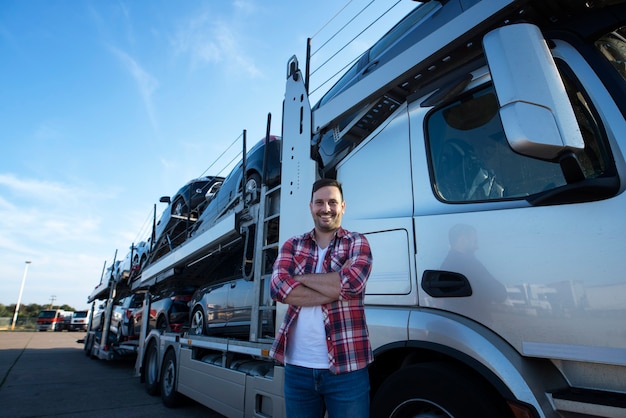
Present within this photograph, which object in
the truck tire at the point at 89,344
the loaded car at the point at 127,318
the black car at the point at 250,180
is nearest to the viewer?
the black car at the point at 250,180

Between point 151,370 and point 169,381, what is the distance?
3.26 feet

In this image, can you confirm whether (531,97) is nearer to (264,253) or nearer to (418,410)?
(418,410)

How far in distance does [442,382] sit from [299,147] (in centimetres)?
199

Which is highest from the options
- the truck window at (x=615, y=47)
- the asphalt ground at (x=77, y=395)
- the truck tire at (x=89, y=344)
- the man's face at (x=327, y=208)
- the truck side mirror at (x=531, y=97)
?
the truck window at (x=615, y=47)

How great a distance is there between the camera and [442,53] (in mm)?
2125

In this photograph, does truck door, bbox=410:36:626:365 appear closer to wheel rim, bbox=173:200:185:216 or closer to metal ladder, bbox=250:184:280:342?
metal ladder, bbox=250:184:280:342

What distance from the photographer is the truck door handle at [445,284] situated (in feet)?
6.02

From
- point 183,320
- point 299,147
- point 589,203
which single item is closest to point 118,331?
point 183,320

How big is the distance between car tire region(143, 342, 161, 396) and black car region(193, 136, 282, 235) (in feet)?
7.28

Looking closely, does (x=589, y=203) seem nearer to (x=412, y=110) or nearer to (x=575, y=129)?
(x=575, y=129)

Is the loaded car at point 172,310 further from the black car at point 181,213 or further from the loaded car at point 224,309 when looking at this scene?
the black car at point 181,213

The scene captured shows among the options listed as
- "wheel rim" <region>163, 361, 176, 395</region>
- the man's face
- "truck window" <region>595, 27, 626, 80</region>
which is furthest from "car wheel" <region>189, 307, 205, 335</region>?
"truck window" <region>595, 27, 626, 80</region>

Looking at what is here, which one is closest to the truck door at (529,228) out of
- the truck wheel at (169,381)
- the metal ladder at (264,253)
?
the metal ladder at (264,253)

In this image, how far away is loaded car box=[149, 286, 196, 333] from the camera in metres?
6.95
